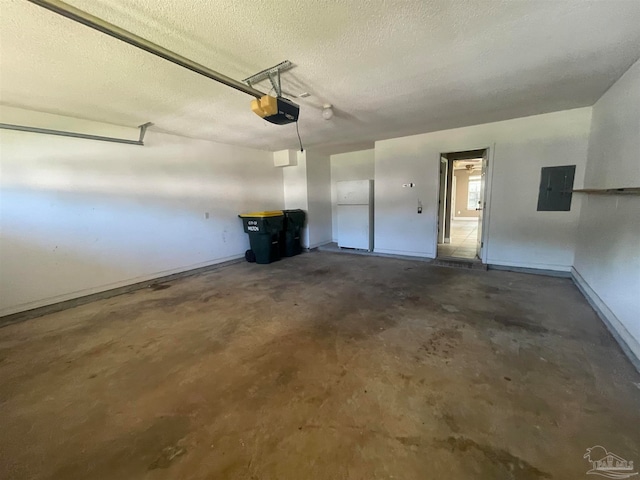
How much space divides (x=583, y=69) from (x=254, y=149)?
5190mm

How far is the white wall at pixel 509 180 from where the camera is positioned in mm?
3865

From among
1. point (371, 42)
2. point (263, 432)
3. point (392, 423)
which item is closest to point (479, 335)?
point (392, 423)

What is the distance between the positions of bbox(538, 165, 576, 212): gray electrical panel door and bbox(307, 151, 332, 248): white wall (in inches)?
171

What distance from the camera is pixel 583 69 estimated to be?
2.49 metres

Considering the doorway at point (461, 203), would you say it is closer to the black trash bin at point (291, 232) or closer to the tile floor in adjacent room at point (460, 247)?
the tile floor in adjacent room at point (460, 247)

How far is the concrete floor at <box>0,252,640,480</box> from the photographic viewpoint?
1344mm

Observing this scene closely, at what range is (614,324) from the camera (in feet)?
7.93

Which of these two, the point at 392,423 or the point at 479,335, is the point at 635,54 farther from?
the point at 392,423

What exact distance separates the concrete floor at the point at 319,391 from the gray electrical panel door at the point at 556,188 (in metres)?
1.49

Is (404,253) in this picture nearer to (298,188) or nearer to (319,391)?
(298,188)

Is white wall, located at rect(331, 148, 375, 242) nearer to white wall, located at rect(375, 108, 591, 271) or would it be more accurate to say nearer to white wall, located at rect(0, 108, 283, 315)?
white wall, located at rect(375, 108, 591, 271)

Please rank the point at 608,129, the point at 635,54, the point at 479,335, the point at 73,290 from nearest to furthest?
the point at 635,54
the point at 479,335
the point at 608,129
the point at 73,290

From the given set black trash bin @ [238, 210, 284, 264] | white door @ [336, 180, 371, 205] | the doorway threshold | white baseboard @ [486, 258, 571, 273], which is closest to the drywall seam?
black trash bin @ [238, 210, 284, 264]

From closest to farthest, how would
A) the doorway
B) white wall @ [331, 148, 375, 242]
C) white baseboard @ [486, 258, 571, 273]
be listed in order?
white baseboard @ [486, 258, 571, 273], the doorway, white wall @ [331, 148, 375, 242]
